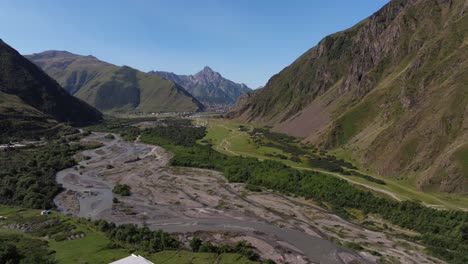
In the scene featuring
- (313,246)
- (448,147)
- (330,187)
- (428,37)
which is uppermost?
(428,37)

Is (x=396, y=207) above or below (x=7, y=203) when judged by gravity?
Answer: above

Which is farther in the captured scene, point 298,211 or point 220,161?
point 220,161

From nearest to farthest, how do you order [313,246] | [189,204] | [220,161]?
[313,246]
[189,204]
[220,161]

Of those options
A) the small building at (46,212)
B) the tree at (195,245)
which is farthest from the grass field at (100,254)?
the small building at (46,212)

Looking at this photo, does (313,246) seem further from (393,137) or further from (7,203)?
(7,203)

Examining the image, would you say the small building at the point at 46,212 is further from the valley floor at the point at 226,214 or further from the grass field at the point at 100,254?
the grass field at the point at 100,254

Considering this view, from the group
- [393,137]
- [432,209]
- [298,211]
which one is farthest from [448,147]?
[298,211]

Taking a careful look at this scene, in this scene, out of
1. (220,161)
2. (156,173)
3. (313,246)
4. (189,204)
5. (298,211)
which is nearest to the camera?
(313,246)

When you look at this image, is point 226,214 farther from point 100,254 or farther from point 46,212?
point 46,212
